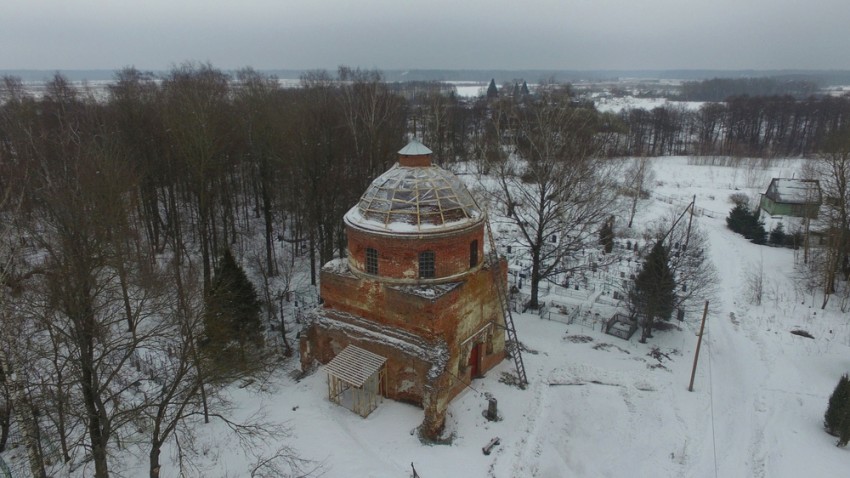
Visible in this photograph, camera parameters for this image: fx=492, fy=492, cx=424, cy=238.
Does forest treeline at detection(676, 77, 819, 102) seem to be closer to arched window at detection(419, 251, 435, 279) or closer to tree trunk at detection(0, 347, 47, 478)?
arched window at detection(419, 251, 435, 279)

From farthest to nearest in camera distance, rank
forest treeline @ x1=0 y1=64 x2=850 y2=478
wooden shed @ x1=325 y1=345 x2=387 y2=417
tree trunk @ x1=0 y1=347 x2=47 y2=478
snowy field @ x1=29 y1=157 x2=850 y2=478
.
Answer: wooden shed @ x1=325 y1=345 x2=387 y2=417, snowy field @ x1=29 y1=157 x2=850 y2=478, forest treeline @ x1=0 y1=64 x2=850 y2=478, tree trunk @ x1=0 y1=347 x2=47 y2=478

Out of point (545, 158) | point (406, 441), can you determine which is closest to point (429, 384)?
point (406, 441)

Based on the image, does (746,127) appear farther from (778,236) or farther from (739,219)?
(778,236)

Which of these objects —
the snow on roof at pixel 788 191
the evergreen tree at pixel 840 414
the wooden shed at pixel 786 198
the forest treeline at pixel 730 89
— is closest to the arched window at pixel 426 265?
the evergreen tree at pixel 840 414

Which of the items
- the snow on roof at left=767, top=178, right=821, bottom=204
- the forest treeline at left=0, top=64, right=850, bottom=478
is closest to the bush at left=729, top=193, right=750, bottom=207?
the snow on roof at left=767, top=178, right=821, bottom=204

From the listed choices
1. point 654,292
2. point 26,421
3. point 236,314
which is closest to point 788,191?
point 654,292

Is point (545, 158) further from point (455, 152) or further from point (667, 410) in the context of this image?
point (455, 152)
